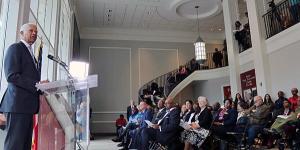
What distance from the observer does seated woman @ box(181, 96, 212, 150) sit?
13.0 feet

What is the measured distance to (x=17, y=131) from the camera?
1782 mm

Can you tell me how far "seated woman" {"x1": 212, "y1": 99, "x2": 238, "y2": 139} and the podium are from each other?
244cm

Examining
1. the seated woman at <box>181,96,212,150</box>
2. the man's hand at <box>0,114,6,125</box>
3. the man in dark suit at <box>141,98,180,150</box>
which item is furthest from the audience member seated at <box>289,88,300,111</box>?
the man's hand at <box>0,114,6,125</box>

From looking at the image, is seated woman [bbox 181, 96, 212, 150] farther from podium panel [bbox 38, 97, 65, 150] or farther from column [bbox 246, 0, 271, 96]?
column [bbox 246, 0, 271, 96]

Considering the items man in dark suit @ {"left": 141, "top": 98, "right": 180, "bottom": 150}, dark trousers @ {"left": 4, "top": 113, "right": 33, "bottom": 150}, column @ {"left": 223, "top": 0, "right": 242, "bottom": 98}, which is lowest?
man in dark suit @ {"left": 141, "top": 98, "right": 180, "bottom": 150}

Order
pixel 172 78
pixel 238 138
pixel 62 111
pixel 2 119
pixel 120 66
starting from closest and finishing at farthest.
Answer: pixel 2 119 < pixel 62 111 < pixel 238 138 < pixel 172 78 < pixel 120 66

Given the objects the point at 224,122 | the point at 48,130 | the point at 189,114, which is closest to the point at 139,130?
the point at 189,114

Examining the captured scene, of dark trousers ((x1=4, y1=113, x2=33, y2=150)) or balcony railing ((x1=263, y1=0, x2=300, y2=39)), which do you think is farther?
balcony railing ((x1=263, y1=0, x2=300, y2=39))

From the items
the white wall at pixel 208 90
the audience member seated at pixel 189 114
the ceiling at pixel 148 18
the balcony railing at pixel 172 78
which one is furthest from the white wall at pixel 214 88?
the audience member seated at pixel 189 114

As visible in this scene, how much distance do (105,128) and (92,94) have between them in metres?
1.69

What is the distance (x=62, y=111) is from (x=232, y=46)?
7.99 metres

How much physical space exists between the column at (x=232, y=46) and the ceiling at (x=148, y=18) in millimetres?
871

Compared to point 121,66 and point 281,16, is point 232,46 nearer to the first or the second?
point 281,16

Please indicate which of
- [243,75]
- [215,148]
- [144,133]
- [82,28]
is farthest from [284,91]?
[82,28]
